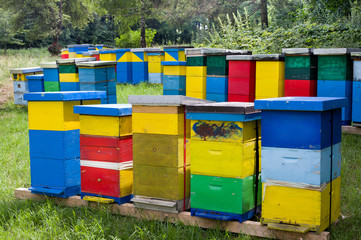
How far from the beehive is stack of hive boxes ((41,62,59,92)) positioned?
2313 mm

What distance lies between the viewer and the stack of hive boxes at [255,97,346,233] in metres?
2.86

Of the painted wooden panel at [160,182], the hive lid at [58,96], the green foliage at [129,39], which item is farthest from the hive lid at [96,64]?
the green foliage at [129,39]

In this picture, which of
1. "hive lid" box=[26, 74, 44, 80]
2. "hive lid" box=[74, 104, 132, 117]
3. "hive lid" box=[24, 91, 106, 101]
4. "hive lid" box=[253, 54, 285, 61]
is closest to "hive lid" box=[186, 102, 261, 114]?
"hive lid" box=[74, 104, 132, 117]

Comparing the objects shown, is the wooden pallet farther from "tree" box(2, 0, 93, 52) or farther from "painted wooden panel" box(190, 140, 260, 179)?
"tree" box(2, 0, 93, 52)

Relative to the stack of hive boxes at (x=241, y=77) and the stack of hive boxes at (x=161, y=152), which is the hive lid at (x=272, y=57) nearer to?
the stack of hive boxes at (x=241, y=77)

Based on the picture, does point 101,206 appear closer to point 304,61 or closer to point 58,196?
point 58,196

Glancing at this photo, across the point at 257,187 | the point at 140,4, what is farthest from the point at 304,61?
the point at 140,4

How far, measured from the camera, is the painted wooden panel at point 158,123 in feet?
11.1

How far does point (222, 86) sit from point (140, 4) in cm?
1875

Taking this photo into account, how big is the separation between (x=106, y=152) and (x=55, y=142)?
548 millimetres

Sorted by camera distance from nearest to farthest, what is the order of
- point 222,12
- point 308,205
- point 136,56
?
point 308,205, point 136,56, point 222,12

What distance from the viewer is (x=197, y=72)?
714 cm

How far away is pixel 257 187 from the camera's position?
3354 mm

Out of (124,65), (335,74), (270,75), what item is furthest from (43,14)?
(335,74)
